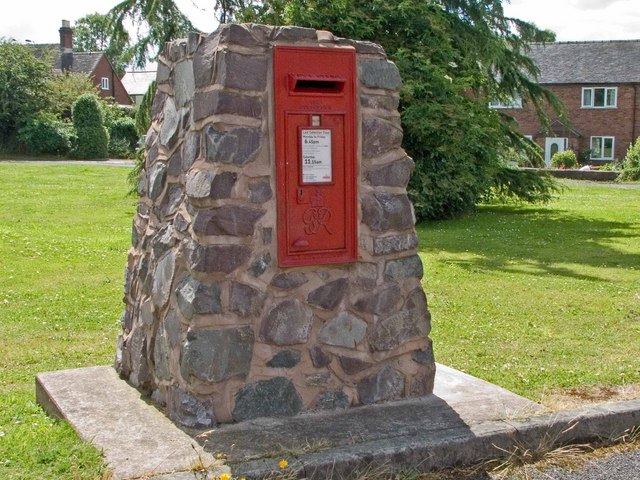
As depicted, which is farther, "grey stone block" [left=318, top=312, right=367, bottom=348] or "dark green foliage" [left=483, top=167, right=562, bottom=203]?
"dark green foliage" [left=483, top=167, right=562, bottom=203]

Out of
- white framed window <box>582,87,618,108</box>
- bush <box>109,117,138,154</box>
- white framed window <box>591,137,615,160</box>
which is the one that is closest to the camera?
bush <box>109,117,138,154</box>

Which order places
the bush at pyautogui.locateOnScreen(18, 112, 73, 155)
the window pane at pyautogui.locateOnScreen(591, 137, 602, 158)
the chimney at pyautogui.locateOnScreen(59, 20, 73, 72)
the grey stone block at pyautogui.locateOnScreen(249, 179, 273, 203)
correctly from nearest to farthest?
the grey stone block at pyautogui.locateOnScreen(249, 179, 273, 203) < the bush at pyautogui.locateOnScreen(18, 112, 73, 155) < the window pane at pyautogui.locateOnScreen(591, 137, 602, 158) < the chimney at pyautogui.locateOnScreen(59, 20, 73, 72)

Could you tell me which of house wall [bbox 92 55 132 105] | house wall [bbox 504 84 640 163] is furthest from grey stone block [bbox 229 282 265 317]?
house wall [bbox 92 55 132 105]

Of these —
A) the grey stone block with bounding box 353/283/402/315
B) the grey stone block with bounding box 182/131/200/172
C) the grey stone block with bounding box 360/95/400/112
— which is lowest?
the grey stone block with bounding box 353/283/402/315

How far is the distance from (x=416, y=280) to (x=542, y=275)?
6261 mm

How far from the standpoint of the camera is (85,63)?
5931cm

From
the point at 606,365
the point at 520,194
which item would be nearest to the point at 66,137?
the point at 520,194

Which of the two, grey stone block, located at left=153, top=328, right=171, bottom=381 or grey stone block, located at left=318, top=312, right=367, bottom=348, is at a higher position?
grey stone block, located at left=318, top=312, right=367, bottom=348

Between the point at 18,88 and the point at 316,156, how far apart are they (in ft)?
133

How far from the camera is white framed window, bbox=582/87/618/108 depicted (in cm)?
4379

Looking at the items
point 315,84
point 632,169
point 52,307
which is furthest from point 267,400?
point 632,169

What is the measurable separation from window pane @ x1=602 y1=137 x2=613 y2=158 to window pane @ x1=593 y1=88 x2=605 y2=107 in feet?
5.98

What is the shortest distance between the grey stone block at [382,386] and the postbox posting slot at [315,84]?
1.57 m

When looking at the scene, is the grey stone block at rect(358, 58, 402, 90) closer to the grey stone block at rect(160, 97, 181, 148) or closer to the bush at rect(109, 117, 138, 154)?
the grey stone block at rect(160, 97, 181, 148)
